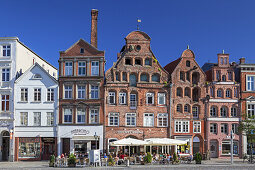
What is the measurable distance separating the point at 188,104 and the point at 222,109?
489 centimetres

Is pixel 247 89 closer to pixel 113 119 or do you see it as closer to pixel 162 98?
pixel 162 98

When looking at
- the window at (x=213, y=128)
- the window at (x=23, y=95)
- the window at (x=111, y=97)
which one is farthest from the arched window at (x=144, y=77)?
the window at (x=23, y=95)

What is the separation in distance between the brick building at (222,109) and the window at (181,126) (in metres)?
2.76

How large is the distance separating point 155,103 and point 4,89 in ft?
63.8

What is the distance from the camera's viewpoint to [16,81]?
4525cm

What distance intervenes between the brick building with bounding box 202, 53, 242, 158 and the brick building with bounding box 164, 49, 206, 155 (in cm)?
99

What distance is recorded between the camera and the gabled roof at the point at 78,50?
46.2m

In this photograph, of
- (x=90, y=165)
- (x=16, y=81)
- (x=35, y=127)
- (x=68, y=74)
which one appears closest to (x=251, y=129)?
(x=90, y=165)

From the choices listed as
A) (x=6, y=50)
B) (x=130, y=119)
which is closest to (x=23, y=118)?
(x=6, y=50)

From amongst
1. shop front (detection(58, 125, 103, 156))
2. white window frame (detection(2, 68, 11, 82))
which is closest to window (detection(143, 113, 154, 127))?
shop front (detection(58, 125, 103, 156))

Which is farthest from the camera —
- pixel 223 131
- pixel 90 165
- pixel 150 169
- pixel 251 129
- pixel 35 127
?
pixel 223 131

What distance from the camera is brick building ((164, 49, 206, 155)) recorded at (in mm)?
46844

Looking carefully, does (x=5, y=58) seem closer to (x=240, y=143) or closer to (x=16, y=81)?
(x=16, y=81)

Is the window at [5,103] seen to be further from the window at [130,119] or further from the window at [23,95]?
the window at [130,119]
